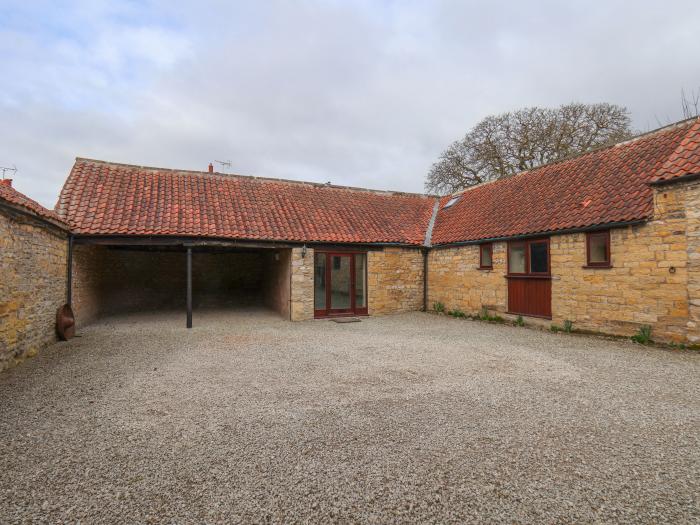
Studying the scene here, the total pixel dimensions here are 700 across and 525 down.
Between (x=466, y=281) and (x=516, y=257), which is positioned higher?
(x=516, y=257)

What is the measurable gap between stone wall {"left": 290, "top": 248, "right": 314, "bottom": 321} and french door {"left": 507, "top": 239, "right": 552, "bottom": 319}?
6.08m

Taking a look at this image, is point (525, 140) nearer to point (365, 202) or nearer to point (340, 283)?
point (365, 202)

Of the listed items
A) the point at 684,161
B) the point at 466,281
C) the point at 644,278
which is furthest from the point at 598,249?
the point at 466,281

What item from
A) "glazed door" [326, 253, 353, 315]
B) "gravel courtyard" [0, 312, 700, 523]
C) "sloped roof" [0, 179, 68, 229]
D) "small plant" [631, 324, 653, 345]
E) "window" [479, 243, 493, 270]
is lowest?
"gravel courtyard" [0, 312, 700, 523]

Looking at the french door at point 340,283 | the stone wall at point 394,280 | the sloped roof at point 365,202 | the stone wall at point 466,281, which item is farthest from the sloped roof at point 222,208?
the stone wall at point 466,281

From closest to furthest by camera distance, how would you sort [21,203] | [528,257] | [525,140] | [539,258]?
[21,203], [539,258], [528,257], [525,140]

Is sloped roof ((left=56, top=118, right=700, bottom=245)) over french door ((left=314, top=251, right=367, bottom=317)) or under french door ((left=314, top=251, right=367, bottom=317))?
over

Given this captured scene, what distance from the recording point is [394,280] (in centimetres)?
1298

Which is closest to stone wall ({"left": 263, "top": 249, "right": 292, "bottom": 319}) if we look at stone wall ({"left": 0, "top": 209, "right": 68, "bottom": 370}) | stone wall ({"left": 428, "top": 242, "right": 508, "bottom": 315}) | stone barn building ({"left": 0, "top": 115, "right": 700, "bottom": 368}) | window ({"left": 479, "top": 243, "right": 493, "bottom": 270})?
stone barn building ({"left": 0, "top": 115, "right": 700, "bottom": 368})

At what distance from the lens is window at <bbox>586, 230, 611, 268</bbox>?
825 cm

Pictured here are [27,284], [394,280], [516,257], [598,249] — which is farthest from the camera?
[394,280]

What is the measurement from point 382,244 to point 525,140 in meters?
12.7

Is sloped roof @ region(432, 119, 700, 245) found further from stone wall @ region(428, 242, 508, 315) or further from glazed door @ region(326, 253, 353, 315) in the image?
glazed door @ region(326, 253, 353, 315)

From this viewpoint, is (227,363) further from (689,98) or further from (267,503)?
(689,98)
